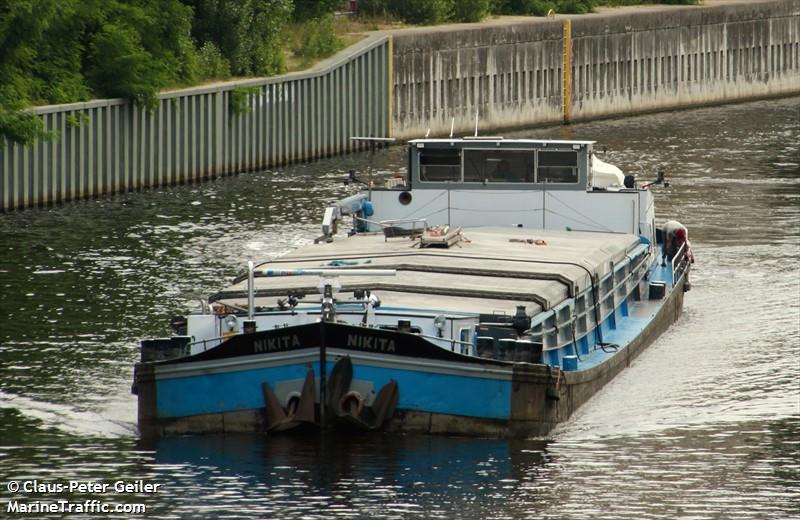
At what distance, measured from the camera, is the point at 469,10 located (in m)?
95.4

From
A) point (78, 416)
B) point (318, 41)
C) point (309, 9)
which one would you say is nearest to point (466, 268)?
point (78, 416)

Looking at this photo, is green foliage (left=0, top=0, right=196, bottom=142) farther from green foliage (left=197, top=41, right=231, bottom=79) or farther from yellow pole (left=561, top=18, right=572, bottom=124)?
yellow pole (left=561, top=18, right=572, bottom=124)

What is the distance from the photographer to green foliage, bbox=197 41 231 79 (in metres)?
74.9

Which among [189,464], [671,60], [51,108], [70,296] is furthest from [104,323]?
[671,60]

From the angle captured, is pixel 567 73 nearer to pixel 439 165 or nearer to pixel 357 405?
pixel 439 165

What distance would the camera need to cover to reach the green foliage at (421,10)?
9319cm

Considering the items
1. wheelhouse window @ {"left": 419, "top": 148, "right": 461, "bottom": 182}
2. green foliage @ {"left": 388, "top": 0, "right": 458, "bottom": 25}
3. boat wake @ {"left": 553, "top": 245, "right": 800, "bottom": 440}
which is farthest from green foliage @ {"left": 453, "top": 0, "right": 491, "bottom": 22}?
wheelhouse window @ {"left": 419, "top": 148, "right": 461, "bottom": 182}

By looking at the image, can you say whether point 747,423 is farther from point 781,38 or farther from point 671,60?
point 781,38

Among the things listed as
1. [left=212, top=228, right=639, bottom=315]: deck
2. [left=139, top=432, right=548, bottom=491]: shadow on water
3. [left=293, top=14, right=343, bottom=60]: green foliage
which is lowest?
[left=139, top=432, right=548, bottom=491]: shadow on water

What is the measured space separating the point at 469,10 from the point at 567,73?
6047 millimetres

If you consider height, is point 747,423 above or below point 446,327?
below

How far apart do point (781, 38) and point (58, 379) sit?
267 ft

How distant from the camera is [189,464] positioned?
2958 cm

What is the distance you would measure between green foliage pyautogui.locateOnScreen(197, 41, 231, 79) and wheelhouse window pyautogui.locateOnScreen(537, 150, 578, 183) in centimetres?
3468
